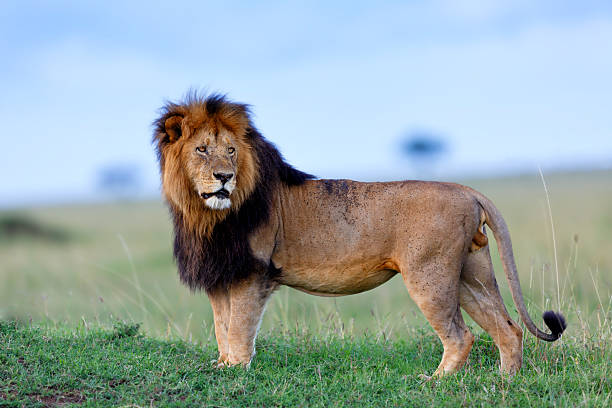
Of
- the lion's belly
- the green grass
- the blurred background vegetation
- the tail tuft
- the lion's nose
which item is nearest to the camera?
the green grass

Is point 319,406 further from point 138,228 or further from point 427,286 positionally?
point 138,228

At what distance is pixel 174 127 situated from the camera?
4215 millimetres

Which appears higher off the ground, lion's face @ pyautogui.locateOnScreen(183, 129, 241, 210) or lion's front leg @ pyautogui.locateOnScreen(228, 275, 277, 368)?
lion's face @ pyautogui.locateOnScreen(183, 129, 241, 210)

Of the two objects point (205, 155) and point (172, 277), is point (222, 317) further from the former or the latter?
point (172, 277)

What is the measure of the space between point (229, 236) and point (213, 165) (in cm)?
50

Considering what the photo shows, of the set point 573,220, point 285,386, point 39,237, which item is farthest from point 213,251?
point 39,237

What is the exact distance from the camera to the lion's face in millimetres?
3965

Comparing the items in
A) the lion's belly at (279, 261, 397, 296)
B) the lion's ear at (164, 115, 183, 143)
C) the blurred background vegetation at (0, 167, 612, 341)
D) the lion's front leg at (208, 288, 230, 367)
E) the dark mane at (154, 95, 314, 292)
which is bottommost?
the blurred background vegetation at (0, 167, 612, 341)

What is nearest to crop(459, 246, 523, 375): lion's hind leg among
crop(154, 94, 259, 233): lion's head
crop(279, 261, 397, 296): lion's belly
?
crop(279, 261, 397, 296): lion's belly

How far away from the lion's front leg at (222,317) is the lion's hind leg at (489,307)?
1631 millimetres

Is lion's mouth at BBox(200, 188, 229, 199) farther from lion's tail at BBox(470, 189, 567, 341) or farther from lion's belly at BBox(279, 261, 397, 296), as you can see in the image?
lion's tail at BBox(470, 189, 567, 341)

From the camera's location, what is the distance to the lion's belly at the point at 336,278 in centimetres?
435

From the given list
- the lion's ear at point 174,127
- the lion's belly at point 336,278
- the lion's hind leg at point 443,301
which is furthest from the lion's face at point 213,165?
the lion's hind leg at point 443,301

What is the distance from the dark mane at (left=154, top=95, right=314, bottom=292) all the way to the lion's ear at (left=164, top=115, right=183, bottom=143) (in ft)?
0.23
